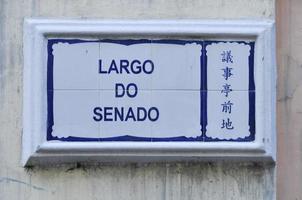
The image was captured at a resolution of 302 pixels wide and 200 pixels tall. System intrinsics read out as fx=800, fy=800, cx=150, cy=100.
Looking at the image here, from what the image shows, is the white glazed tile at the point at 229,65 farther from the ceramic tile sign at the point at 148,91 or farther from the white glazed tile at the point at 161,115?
the white glazed tile at the point at 161,115

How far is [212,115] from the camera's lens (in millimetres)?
3684

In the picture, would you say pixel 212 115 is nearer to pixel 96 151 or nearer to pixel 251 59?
pixel 251 59

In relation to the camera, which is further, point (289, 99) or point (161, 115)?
point (289, 99)

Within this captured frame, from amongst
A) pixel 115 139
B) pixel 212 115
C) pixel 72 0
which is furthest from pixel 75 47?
pixel 212 115

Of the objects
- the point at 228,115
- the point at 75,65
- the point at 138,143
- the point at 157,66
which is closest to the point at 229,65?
the point at 228,115

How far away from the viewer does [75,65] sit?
368 cm

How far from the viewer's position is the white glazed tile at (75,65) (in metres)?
3.67

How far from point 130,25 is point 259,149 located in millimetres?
820

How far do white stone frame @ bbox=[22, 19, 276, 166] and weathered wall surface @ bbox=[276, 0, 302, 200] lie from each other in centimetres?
7

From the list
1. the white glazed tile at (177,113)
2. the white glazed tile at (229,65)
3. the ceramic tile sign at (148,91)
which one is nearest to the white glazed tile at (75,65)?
the ceramic tile sign at (148,91)

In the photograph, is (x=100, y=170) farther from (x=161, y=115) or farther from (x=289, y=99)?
(x=289, y=99)

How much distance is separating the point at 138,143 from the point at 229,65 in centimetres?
56

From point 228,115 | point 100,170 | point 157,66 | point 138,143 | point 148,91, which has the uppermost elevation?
point 157,66

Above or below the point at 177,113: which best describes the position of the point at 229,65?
above
